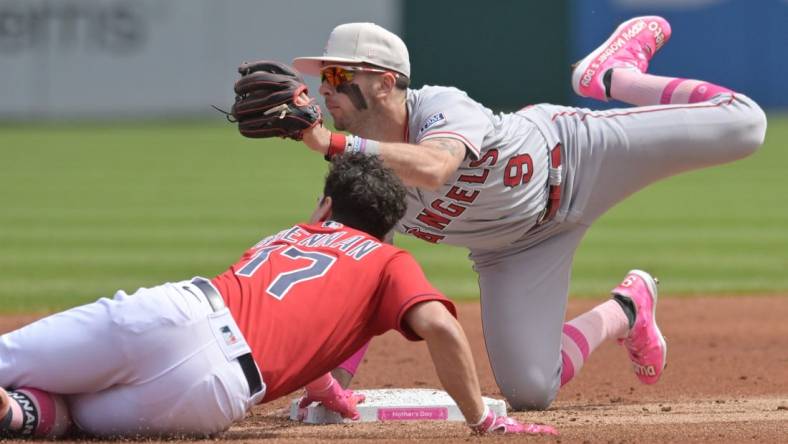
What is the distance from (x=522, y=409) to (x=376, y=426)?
81 centimetres

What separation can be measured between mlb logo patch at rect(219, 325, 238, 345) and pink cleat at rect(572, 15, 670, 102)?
8.28 feet

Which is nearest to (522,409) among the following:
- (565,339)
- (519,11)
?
(565,339)

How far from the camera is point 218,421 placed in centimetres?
391

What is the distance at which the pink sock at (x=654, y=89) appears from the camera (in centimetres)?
556

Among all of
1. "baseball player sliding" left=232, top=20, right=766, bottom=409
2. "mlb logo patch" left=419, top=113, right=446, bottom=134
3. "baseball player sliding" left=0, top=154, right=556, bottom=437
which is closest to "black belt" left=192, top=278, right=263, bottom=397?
"baseball player sliding" left=0, top=154, right=556, bottom=437

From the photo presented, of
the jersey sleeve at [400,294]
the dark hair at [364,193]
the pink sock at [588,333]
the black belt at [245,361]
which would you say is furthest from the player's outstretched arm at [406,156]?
the pink sock at [588,333]

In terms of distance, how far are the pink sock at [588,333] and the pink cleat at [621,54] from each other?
0.95 metres

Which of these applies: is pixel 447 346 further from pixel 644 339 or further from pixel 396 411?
pixel 644 339

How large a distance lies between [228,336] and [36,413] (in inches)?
23.7

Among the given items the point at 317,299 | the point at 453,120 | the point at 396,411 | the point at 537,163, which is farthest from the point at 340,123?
the point at 317,299

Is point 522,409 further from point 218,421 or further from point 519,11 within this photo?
point 519,11

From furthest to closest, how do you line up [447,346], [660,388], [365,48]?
[660,388] → [365,48] → [447,346]

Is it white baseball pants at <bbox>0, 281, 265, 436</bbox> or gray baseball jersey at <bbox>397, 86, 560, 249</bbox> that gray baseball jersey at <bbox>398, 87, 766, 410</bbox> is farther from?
white baseball pants at <bbox>0, 281, 265, 436</bbox>

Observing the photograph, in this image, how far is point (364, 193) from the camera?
13.3 ft
